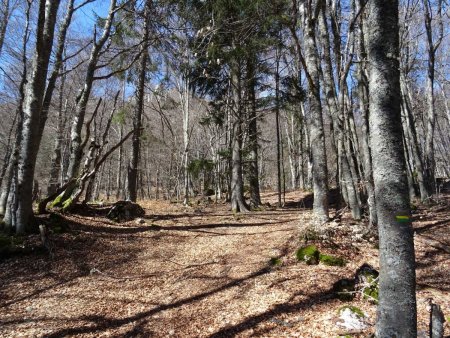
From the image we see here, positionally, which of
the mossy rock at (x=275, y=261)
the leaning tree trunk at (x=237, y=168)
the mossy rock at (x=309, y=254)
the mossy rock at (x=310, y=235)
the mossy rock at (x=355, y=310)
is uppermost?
the leaning tree trunk at (x=237, y=168)

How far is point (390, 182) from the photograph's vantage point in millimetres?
2580

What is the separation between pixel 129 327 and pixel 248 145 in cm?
949

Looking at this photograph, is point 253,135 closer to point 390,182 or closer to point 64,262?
point 64,262

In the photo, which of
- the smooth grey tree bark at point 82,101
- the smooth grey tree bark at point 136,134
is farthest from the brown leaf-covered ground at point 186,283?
the smooth grey tree bark at point 136,134

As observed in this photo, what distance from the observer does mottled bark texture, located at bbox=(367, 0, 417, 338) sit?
2.48 metres

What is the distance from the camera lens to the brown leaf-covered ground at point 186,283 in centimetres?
395

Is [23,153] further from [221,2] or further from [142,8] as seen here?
[221,2]

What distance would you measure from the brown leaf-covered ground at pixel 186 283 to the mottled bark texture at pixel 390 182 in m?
A: 1.28

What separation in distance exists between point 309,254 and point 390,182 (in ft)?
11.2

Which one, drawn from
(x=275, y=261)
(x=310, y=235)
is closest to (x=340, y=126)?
(x=310, y=235)

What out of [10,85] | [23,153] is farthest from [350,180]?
[10,85]

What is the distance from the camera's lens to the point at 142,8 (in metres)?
8.59

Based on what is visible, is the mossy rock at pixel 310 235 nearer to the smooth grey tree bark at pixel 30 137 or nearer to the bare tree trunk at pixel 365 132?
the bare tree trunk at pixel 365 132

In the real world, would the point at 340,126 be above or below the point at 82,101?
below
